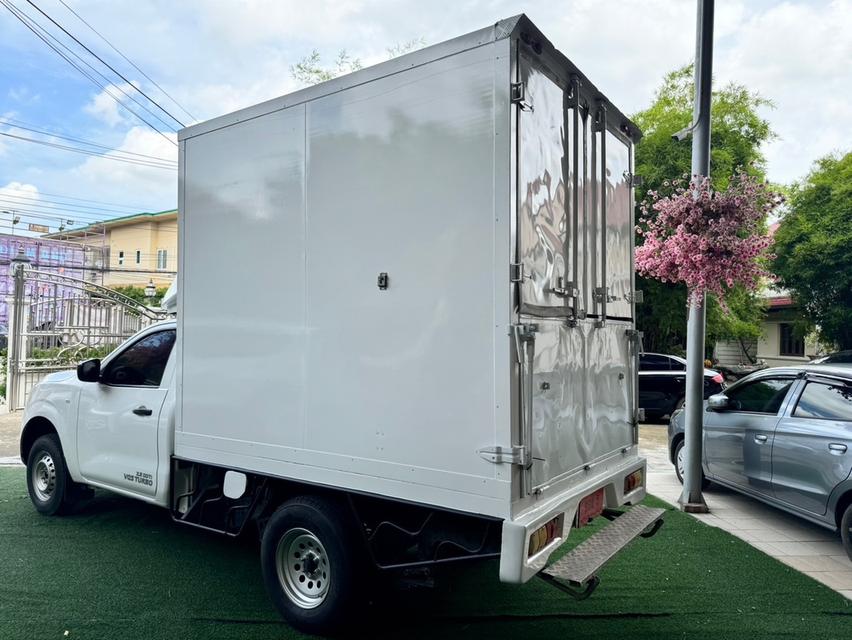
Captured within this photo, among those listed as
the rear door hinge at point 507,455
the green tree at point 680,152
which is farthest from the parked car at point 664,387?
the rear door hinge at point 507,455

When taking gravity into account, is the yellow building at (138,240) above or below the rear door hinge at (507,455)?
above

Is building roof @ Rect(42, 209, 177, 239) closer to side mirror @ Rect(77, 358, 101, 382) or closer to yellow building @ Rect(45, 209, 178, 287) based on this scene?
yellow building @ Rect(45, 209, 178, 287)

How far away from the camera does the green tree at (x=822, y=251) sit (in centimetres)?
1628

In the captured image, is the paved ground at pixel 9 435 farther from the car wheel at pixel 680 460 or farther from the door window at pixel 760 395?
the door window at pixel 760 395

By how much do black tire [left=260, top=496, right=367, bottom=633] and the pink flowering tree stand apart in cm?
392

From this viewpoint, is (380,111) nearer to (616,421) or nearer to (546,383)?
(546,383)

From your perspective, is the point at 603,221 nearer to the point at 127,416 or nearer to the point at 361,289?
the point at 361,289

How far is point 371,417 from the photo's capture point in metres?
3.38

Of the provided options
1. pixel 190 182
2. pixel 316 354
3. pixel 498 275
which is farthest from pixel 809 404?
pixel 190 182

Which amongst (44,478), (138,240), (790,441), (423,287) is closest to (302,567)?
(423,287)

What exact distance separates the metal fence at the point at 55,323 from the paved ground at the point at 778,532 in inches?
353

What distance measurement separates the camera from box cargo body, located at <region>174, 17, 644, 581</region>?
9.95 ft

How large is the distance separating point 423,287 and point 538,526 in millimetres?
1273

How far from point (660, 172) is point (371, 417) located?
50.9 ft
